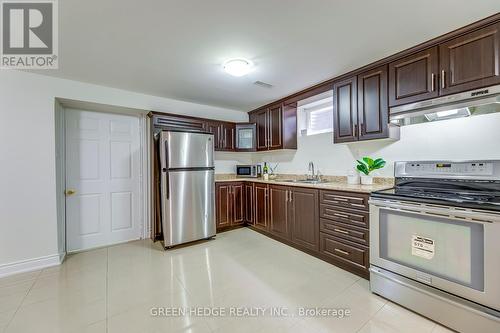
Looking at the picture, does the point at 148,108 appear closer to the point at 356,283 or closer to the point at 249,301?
the point at 249,301

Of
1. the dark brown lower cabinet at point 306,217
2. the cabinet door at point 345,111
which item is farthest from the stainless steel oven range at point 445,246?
the cabinet door at point 345,111

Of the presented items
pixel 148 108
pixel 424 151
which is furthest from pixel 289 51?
pixel 148 108

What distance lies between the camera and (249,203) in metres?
3.92

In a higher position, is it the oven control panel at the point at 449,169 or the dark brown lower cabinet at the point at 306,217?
the oven control panel at the point at 449,169

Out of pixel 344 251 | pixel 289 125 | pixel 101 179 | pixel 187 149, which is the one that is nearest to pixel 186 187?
pixel 187 149

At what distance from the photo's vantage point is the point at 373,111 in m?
2.43

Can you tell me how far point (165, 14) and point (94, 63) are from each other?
1320 millimetres

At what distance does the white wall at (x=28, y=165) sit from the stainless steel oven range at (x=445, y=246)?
3.74 m

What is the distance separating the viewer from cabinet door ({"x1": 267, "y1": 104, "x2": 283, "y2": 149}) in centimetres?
372

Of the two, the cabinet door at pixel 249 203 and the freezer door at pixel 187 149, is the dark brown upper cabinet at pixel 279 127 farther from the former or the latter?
the freezer door at pixel 187 149

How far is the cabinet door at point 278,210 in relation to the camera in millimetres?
3139

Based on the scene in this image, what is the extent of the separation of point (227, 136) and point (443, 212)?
3.32 meters

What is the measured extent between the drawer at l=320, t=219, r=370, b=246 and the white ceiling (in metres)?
1.86

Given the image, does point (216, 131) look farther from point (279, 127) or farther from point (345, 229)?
point (345, 229)
